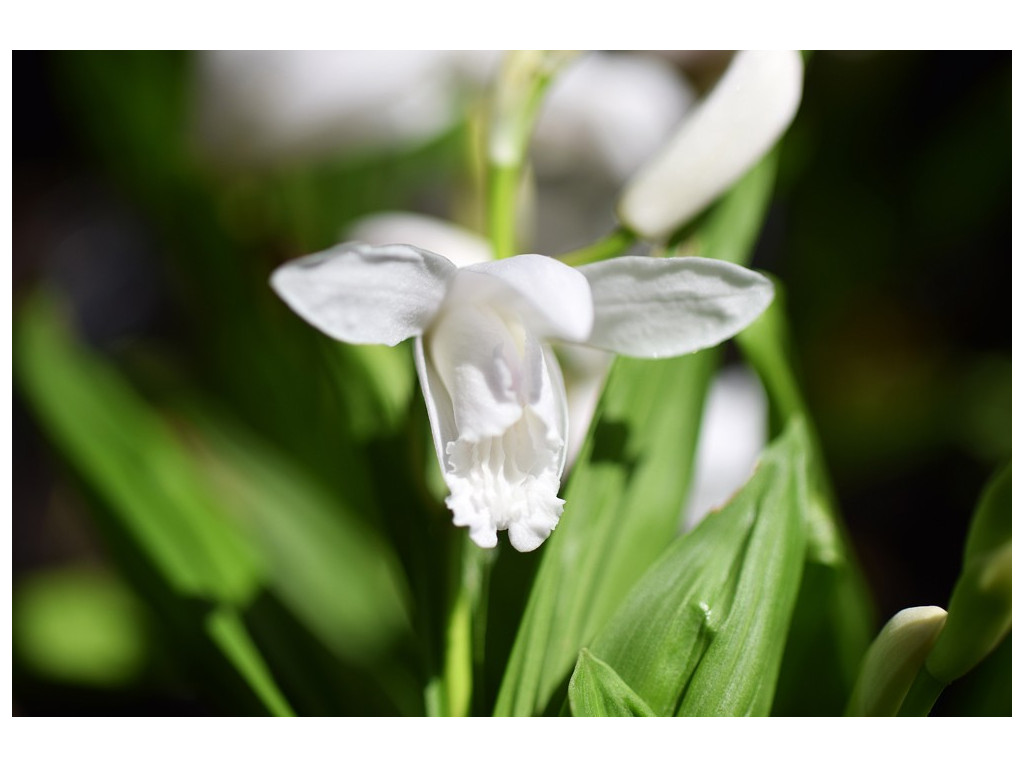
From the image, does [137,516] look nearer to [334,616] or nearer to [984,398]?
[334,616]

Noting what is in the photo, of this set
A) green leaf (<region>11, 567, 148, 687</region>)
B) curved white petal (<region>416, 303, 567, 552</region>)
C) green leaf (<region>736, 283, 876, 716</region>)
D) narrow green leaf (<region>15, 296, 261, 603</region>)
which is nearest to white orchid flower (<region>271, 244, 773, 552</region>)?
curved white petal (<region>416, 303, 567, 552</region>)

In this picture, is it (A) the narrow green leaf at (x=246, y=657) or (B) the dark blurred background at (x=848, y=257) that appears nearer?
(A) the narrow green leaf at (x=246, y=657)

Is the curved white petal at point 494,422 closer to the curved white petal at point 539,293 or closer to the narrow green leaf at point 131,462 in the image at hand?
the curved white petal at point 539,293

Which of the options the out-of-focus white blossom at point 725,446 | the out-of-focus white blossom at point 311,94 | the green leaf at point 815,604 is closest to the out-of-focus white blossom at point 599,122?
the out-of-focus white blossom at point 311,94

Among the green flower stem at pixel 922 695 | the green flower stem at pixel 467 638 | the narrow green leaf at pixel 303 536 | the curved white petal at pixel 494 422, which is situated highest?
the curved white petal at pixel 494 422

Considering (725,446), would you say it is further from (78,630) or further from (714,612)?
(78,630)

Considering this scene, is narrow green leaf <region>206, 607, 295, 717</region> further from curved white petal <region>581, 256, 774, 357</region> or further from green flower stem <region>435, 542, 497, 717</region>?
curved white petal <region>581, 256, 774, 357</region>
